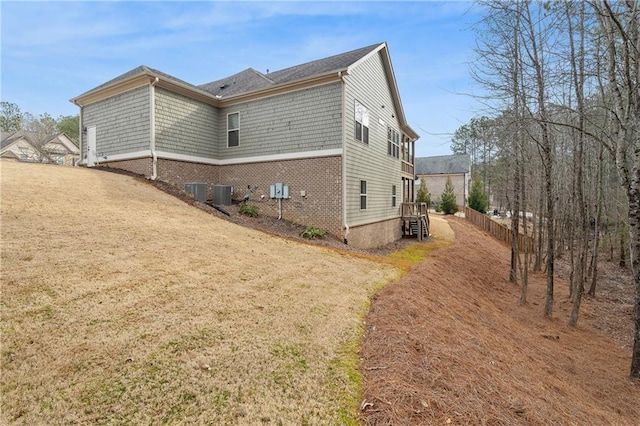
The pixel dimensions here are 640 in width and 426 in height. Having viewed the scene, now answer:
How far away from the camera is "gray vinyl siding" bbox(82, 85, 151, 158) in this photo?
12141 millimetres

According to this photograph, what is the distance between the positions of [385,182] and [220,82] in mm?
10577

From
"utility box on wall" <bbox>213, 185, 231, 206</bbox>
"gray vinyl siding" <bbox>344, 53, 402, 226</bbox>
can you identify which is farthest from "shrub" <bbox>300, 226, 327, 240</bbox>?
"utility box on wall" <bbox>213, 185, 231, 206</bbox>

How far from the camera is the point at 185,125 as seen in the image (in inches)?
513

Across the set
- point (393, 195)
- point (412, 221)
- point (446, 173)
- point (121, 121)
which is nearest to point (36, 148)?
point (121, 121)

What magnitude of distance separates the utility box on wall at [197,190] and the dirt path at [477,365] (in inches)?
336

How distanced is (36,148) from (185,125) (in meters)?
26.2

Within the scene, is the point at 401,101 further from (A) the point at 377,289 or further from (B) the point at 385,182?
(A) the point at 377,289

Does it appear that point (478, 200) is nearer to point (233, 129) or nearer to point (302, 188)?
point (302, 188)

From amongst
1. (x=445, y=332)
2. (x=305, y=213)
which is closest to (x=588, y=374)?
(x=445, y=332)

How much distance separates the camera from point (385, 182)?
16.4 m

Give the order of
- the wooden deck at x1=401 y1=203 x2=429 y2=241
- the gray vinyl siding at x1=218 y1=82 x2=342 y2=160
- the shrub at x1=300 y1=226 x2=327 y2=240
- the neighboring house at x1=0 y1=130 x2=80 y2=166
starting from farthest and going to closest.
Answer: the neighboring house at x1=0 y1=130 x2=80 y2=166
the wooden deck at x1=401 y1=203 x2=429 y2=241
the gray vinyl siding at x1=218 y1=82 x2=342 y2=160
the shrub at x1=300 y1=226 x2=327 y2=240

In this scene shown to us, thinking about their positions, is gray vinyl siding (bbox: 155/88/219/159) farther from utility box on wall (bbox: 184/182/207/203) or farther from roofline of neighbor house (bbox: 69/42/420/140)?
utility box on wall (bbox: 184/182/207/203)

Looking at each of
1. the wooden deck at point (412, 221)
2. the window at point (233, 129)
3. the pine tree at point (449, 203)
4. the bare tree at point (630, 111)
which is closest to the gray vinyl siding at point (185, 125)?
the window at point (233, 129)

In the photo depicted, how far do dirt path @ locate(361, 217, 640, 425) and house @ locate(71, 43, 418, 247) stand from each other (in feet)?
17.8
